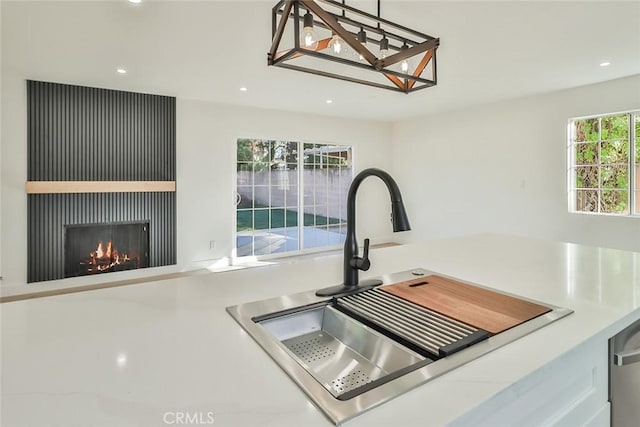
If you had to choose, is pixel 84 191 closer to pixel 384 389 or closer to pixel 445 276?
pixel 445 276

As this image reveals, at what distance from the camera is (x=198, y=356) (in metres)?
0.74

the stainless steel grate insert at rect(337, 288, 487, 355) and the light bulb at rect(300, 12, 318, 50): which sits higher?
the light bulb at rect(300, 12, 318, 50)

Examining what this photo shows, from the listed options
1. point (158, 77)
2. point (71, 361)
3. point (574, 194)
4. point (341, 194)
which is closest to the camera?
point (71, 361)

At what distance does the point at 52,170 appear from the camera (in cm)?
408

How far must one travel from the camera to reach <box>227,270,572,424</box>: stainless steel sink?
63cm

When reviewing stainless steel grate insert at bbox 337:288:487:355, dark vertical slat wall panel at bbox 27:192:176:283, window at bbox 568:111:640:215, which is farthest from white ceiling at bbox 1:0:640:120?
stainless steel grate insert at bbox 337:288:487:355

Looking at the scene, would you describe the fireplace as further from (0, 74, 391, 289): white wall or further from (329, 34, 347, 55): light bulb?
(329, 34, 347, 55): light bulb

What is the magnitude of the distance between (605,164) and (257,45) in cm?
441

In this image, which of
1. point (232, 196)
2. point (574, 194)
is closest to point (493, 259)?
point (574, 194)

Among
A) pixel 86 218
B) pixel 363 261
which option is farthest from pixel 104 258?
pixel 363 261

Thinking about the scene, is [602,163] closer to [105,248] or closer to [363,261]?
[363,261]

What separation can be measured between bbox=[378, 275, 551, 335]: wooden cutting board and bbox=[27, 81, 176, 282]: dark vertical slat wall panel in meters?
4.33

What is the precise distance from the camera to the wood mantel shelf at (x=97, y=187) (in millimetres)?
3939

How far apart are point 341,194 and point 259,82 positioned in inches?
118
